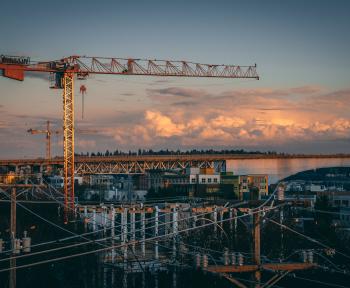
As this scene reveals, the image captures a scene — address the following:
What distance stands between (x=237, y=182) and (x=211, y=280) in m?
43.8

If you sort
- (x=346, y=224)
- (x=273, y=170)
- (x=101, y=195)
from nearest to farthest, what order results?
(x=346, y=224) → (x=101, y=195) → (x=273, y=170)

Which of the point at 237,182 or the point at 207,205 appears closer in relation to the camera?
the point at 207,205

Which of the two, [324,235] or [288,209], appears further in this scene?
[288,209]

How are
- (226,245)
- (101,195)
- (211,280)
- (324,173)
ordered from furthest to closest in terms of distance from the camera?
(324,173), (101,195), (226,245), (211,280)

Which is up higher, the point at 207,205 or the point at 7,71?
the point at 7,71

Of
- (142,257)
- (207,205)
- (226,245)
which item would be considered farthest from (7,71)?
(226,245)

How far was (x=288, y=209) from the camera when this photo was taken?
53.6m

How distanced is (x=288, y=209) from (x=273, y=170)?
42912 mm

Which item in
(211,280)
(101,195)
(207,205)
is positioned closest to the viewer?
(211,280)

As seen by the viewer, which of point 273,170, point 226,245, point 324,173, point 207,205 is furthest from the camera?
point 324,173

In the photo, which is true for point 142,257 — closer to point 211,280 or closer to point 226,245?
point 226,245

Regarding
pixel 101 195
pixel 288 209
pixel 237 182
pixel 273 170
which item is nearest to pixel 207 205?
pixel 288 209

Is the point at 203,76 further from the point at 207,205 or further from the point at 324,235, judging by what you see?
the point at 324,235

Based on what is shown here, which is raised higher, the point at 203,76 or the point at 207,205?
the point at 203,76
